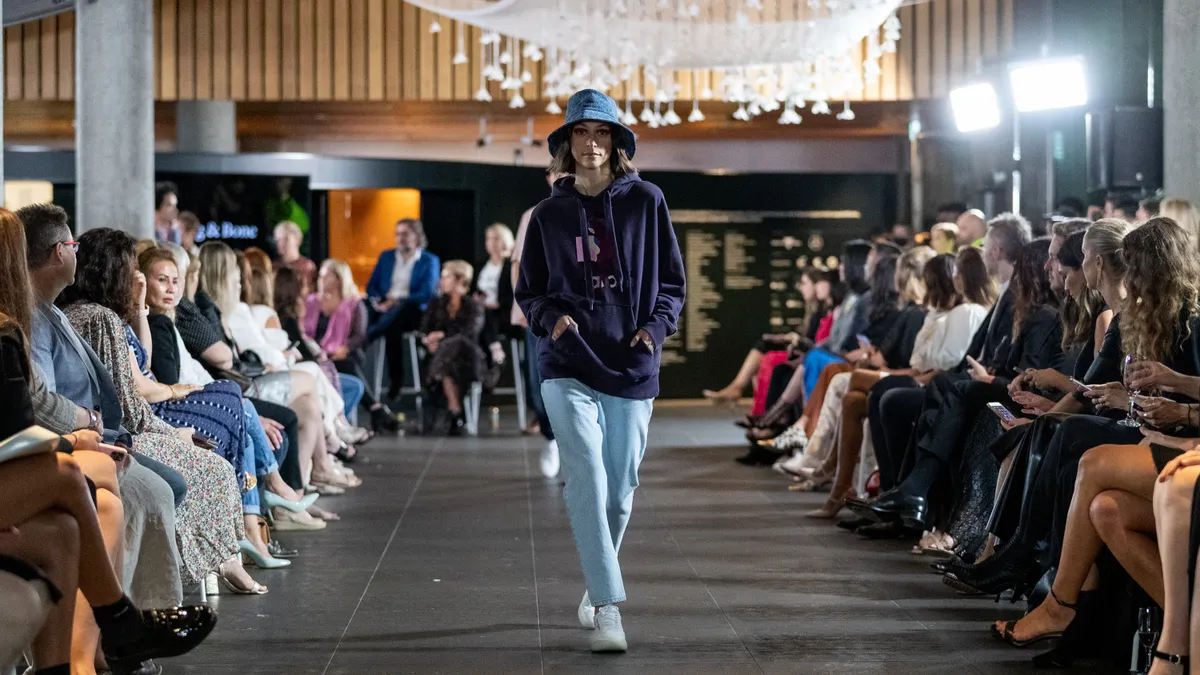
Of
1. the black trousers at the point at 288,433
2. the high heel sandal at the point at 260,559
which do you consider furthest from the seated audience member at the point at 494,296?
the high heel sandal at the point at 260,559

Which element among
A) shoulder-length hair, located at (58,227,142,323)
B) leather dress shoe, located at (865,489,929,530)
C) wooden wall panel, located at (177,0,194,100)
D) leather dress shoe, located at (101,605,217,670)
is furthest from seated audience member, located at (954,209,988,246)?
wooden wall panel, located at (177,0,194,100)

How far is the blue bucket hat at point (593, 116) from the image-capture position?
4.18 metres

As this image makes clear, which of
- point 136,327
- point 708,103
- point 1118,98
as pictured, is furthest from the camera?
point 708,103

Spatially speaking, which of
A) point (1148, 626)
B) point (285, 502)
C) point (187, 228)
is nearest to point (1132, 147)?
point (285, 502)

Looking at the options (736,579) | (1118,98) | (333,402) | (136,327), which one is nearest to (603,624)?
(736,579)

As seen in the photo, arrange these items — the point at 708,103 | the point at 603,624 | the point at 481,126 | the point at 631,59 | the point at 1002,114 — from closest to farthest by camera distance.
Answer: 1. the point at 603,624
2. the point at 631,59
3. the point at 1002,114
4. the point at 708,103
5. the point at 481,126

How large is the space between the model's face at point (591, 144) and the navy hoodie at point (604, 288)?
0.26 ft

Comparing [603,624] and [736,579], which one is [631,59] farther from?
[603,624]

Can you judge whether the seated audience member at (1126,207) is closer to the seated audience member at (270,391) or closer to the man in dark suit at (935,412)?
the man in dark suit at (935,412)

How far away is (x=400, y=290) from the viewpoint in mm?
11398

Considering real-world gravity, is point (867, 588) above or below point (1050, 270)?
below

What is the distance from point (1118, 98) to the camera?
31.8ft

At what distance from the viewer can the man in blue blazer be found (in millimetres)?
11266

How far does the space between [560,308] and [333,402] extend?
163 inches
